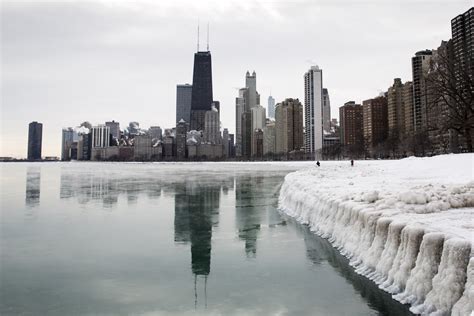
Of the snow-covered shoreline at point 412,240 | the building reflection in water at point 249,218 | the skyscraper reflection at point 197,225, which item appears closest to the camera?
the snow-covered shoreline at point 412,240

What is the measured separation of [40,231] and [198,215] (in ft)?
24.7

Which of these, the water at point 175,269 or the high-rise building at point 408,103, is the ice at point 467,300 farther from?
the high-rise building at point 408,103

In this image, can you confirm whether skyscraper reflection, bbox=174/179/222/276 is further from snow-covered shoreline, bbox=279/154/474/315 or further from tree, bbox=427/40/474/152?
tree, bbox=427/40/474/152

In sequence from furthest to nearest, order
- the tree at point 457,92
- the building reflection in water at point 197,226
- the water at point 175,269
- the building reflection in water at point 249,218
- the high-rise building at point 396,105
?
1. the high-rise building at point 396,105
2. the tree at point 457,92
3. the building reflection in water at point 249,218
4. the building reflection in water at point 197,226
5. the water at point 175,269

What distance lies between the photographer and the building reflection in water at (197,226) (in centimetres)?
1077

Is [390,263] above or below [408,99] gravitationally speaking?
below

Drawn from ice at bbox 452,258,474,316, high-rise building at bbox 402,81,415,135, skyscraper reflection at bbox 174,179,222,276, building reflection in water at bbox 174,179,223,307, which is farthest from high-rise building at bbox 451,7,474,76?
high-rise building at bbox 402,81,415,135

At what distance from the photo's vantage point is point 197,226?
54.4 feet

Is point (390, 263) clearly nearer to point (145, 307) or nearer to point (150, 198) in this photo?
point (145, 307)

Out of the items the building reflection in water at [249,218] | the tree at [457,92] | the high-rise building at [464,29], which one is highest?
the high-rise building at [464,29]

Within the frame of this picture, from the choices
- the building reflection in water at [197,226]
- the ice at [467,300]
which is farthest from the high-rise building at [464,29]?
the ice at [467,300]

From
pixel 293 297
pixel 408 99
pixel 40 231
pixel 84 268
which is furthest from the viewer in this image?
pixel 408 99

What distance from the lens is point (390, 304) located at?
780 centimetres

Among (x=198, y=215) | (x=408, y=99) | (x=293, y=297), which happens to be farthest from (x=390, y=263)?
(x=408, y=99)
